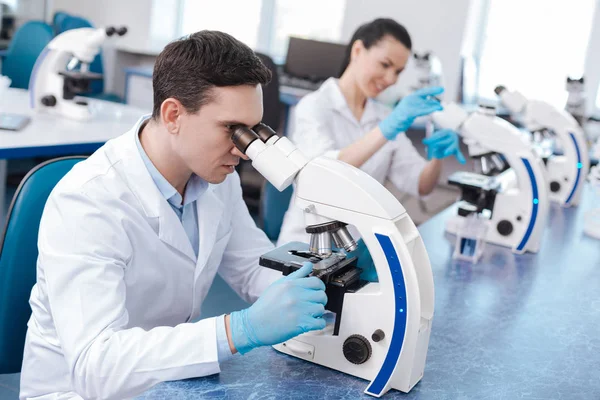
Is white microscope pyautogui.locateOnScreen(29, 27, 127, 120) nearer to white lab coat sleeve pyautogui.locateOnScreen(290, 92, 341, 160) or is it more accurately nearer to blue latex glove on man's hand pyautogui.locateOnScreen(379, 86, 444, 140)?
white lab coat sleeve pyautogui.locateOnScreen(290, 92, 341, 160)

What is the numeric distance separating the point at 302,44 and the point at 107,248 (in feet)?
14.6

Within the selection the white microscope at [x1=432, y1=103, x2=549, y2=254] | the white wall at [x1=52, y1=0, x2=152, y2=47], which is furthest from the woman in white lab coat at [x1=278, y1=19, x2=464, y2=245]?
the white wall at [x1=52, y1=0, x2=152, y2=47]

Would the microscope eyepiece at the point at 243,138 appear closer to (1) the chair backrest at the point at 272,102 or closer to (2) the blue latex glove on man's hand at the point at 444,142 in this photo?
(2) the blue latex glove on man's hand at the point at 444,142

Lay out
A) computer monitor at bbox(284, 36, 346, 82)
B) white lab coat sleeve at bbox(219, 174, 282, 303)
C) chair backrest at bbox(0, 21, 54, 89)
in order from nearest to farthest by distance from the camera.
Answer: white lab coat sleeve at bbox(219, 174, 282, 303)
chair backrest at bbox(0, 21, 54, 89)
computer monitor at bbox(284, 36, 346, 82)

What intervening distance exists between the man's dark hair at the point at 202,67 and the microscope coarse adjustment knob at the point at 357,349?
53cm

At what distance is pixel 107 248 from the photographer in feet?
3.95

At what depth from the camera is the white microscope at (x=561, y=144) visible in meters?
2.74

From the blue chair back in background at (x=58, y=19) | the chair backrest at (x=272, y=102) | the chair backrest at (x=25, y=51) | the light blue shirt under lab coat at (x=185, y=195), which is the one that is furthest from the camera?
the blue chair back in background at (x=58, y=19)

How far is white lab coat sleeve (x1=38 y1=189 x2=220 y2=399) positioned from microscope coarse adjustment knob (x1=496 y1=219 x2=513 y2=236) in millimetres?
1379

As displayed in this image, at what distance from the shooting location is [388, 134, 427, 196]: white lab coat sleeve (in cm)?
269

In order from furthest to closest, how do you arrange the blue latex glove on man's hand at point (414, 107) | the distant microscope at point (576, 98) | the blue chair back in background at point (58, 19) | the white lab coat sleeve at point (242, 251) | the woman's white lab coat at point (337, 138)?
the blue chair back in background at point (58, 19), the distant microscope at point (576, 98), the woman's white lab coat at point (337, 138), the blue latex glove on man's hand at point (414, 107), the white lab coat sleeve at point (242, 251)

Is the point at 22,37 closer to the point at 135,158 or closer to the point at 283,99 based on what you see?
the point at 283,99

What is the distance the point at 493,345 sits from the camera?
57.2 inches

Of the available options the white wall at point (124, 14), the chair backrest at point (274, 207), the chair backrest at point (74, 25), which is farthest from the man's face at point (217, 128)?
the white wall at point (124, 14)
